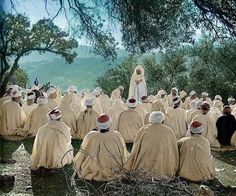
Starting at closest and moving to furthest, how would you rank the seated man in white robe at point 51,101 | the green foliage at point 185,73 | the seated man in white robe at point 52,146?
the seated man in white robe at point 52,146 → the seated man in white robe at point 51,101 → the green foliage at point 185,73

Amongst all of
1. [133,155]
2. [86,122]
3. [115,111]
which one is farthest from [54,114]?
[115,111]

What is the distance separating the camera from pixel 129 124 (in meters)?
12.7

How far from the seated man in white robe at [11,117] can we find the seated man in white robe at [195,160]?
5261mm

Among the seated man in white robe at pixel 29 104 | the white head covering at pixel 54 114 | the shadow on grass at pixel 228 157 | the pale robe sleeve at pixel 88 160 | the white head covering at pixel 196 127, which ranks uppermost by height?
the seated man in white robe at pixel 29 104

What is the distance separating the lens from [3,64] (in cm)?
746

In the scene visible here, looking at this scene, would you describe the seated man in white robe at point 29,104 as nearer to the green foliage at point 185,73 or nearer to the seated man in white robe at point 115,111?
the seated man in white robe at point 115,111

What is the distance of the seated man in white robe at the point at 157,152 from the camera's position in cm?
914

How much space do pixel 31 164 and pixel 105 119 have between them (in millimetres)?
1615

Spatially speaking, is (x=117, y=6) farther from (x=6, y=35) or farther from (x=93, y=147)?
(x=93, y=147)

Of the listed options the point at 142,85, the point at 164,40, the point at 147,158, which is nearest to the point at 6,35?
the point at 164,40

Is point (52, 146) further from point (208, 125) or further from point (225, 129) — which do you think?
point (225, 129)

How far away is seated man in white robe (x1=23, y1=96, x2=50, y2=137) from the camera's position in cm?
1275

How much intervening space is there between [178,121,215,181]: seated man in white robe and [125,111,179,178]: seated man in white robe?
14 cm

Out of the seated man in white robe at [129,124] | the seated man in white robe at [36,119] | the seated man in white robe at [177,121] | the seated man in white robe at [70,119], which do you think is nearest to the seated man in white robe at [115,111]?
the seated man in white robe at [129,124]
